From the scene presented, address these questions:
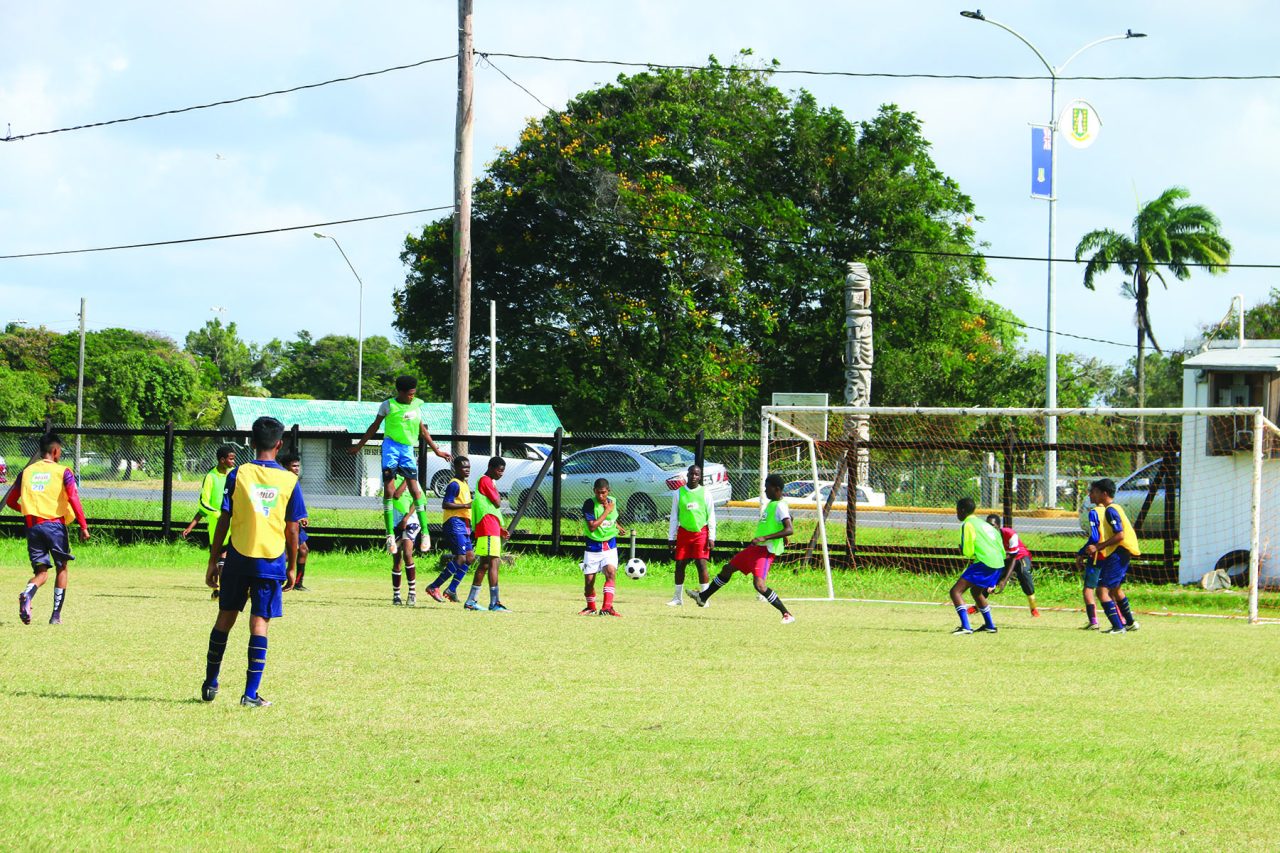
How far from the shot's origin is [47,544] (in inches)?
493

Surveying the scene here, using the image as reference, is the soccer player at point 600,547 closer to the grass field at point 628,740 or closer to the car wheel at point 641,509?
the grass field at point 628,740

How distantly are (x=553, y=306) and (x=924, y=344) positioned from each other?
1245cm

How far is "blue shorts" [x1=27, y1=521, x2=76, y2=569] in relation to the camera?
1247 cm

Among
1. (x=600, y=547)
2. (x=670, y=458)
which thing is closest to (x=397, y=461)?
(x=600, y=547)

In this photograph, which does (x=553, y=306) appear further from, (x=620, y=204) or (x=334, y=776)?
(x=334, y=776)

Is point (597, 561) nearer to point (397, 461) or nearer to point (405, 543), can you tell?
point (405, 543)

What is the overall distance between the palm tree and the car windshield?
2921 centimetres

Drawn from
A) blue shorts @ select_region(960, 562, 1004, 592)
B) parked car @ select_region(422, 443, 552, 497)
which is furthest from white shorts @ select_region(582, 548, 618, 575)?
parked car @ select_region(422, 443, 552, 497)

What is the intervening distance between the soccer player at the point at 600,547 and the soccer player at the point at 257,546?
665cm

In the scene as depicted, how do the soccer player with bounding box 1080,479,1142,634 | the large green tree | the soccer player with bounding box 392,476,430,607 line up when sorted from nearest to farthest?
1. the soccer player with bounding box 1080,479,1142,634
2. the soccer player with bounding box 392,476,430,607
3. the large green tree

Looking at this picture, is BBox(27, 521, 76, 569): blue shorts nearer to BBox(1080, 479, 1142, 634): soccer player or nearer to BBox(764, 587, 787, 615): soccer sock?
BBox(764, 587, 787, 615): soccer sock

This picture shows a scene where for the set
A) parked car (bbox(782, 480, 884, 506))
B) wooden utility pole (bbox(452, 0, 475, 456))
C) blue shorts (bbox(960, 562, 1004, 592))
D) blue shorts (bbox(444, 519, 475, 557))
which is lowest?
blue shorts (bbox(960, 562, 1004, 592))

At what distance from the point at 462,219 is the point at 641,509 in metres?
6.06

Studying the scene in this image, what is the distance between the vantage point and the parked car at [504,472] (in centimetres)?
2446
